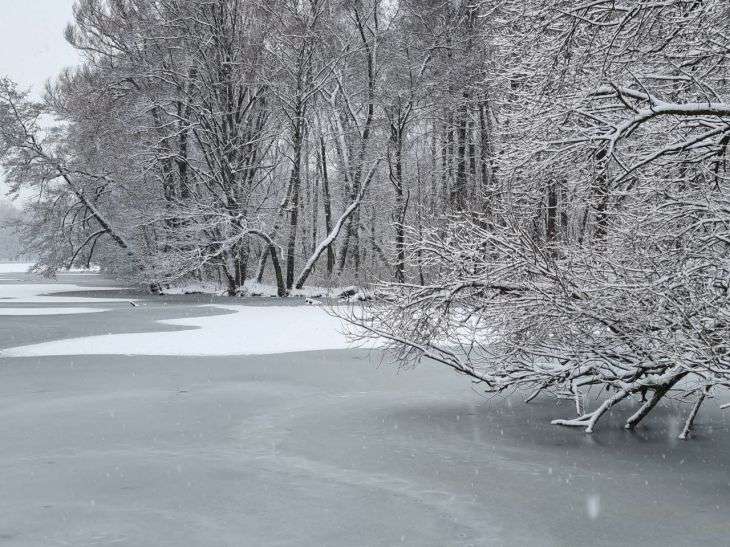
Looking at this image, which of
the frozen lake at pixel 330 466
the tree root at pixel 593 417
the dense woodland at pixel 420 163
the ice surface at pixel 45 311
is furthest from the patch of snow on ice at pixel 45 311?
the tree root at pixel 593 417

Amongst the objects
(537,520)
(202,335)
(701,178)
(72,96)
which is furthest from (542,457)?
(72,96)

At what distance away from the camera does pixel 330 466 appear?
8273mm

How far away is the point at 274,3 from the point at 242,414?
2650cm

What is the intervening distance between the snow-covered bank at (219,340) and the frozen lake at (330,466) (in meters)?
2.91

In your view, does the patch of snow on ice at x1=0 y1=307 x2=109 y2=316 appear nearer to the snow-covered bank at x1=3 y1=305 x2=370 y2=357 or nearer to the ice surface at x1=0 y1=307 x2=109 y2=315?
the ice surface at x1=0 y1=307 x2=109 y2=315

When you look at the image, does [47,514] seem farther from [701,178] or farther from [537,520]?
[701,178]

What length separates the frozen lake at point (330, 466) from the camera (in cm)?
632

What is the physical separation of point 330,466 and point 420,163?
127 feet

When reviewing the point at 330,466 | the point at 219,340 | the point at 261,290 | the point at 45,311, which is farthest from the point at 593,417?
the point at 261,290

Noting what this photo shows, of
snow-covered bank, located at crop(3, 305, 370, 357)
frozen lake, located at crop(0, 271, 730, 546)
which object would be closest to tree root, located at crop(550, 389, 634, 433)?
frozen lake, located at crop(0, 271, 730, 546)

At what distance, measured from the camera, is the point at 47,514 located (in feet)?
21.7

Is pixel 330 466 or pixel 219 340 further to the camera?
pixel 219 340

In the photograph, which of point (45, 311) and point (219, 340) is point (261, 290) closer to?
point (45, 311)

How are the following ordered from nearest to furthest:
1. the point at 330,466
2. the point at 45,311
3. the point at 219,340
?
the point at 330,466 < the point at 219,340 < the point at 45,311
